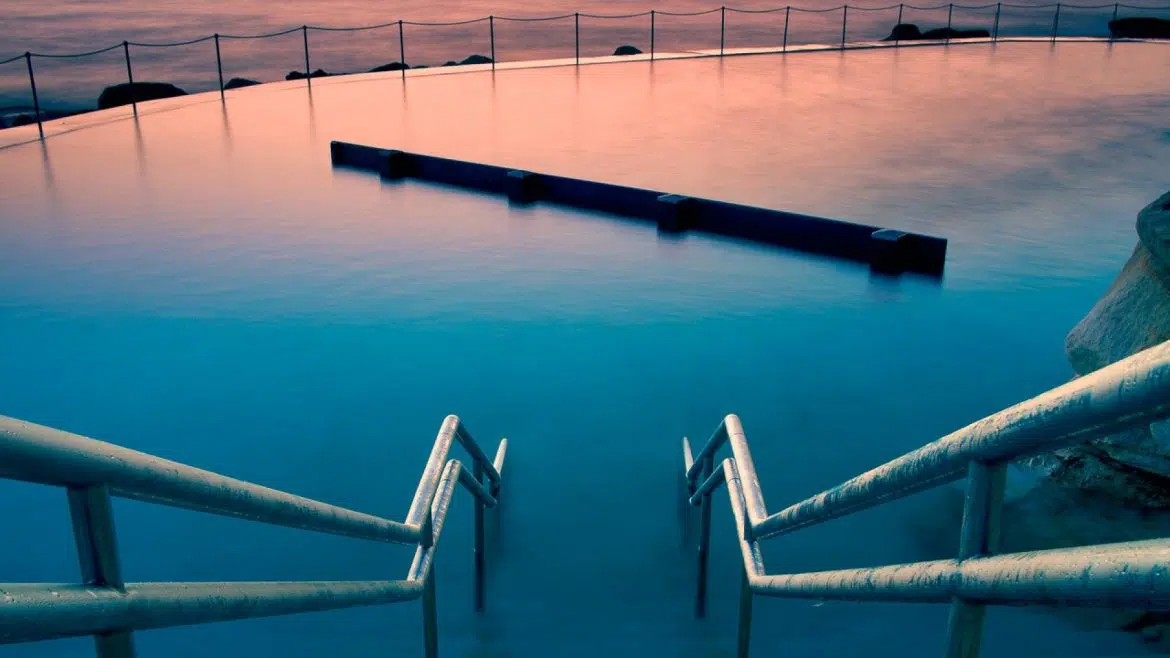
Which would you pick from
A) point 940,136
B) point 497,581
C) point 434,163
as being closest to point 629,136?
point 434,163

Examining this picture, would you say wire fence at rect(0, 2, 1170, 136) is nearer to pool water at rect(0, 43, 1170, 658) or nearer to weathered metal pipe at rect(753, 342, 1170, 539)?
pool water at rect(0, 43, 1170, 658)

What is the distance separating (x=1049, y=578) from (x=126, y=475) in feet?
3.22

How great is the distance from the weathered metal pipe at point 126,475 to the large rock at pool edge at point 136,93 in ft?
71.6

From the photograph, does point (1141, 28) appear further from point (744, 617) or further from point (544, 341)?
point (744, 617)

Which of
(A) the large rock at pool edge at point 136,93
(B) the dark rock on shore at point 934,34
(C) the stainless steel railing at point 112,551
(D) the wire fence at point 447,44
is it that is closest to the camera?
(C) the stainless steel railing at point 112,551

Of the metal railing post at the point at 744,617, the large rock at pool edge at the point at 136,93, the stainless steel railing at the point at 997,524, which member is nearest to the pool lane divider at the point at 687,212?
the metal railing post at the point at 744,617

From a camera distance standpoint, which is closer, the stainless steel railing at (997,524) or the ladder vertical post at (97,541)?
the stainless steel railing at (997,524)

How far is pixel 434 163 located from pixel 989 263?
6396mm

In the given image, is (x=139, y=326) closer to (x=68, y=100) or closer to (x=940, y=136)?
(x=940, y=136)

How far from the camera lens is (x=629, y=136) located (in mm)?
13477

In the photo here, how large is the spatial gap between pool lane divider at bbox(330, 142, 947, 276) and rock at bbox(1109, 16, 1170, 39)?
2219cm

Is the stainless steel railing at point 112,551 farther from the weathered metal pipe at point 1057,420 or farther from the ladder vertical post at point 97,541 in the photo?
the weathered metal pipe at point 1057,420

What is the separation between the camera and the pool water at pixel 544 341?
14.7ft

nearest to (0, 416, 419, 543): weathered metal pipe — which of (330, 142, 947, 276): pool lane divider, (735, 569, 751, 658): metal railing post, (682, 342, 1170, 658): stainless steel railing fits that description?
(682, 342, 1170, 658): stainless steel railing
